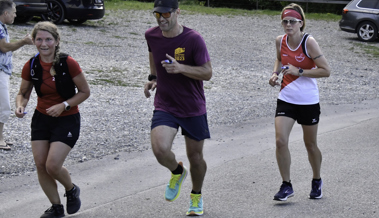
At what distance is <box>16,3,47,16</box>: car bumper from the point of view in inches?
644

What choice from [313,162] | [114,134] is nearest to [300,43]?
[313,162]

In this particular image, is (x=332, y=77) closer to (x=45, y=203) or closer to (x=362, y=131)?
(x=362, y=131)

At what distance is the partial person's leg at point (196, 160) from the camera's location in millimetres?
5355

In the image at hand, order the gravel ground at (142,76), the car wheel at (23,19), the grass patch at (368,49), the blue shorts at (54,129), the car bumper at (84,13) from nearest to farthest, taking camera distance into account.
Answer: the blue shorts at (54,129), the gravel ground at (142,76), the car wheel at (23,19), the car bumper at (84,13), the grass patch at (368,49)

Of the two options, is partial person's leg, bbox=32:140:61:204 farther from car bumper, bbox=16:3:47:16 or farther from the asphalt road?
car bumper, bbox=16:3:47:16

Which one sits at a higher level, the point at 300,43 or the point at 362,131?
the point at 300,43

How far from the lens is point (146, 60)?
49.3ft

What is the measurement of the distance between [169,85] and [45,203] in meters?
1.80

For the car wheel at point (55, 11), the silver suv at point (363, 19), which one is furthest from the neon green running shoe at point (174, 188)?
the silver suv at point (363, 19)

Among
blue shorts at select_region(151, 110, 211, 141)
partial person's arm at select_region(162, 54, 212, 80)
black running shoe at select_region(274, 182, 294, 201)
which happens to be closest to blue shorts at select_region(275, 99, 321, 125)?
black running shoe at select_region(274, 182, 294, 201)

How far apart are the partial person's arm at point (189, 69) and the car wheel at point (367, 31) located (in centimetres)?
1679

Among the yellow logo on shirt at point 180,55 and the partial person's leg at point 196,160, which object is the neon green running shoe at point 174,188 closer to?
the partial person's leg at point 196,160

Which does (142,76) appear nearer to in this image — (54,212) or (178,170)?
(178,170)

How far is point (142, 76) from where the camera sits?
1331 centimetres
